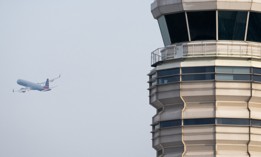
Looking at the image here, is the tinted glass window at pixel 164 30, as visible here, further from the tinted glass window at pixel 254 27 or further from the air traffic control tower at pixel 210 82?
the tinted glass window at pixel 254 27

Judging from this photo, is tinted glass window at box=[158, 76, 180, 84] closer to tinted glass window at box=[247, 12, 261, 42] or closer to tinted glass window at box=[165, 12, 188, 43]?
tinted glass window at box=[165, 12, 188, 43]

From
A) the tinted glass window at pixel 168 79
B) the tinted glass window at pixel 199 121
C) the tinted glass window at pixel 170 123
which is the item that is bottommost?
the tinted glass window at pixel 170 123

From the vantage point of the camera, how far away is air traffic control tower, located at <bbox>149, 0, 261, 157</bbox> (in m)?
133

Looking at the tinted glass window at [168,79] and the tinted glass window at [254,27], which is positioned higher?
the tinted glass window at [254,27]

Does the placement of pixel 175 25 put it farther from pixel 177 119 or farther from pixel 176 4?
pixel 177 119

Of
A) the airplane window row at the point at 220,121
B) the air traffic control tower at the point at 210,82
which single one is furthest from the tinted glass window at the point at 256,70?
the airplane window row at the point at 220,121

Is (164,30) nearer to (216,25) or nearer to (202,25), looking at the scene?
(202,25)

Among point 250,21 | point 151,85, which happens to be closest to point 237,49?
point 250,21

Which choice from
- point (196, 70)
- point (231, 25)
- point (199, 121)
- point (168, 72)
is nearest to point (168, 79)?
point (168, 72)

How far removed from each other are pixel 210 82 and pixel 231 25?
7828mm

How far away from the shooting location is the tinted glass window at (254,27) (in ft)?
445

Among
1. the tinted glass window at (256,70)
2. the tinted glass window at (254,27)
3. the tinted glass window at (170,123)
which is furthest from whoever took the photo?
the tinted glass window at (254,27)

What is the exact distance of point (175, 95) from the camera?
443 ft

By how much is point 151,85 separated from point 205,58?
858cm
